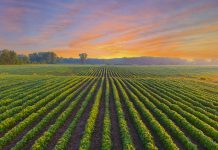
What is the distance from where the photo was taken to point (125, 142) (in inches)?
529

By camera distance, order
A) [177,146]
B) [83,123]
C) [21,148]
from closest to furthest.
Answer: [21,148] < [177,146] < [83,123]

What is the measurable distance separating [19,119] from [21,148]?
5.31 metres

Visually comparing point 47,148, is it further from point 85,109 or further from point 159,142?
point 85,109

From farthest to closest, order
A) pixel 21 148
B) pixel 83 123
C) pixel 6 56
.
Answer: pixel 6 56 → pixel 83 123 → pixel 21 148

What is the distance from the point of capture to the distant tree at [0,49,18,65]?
147 m

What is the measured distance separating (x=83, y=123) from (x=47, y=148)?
477cm

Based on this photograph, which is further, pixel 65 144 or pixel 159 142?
pixel 159 142

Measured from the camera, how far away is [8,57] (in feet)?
486

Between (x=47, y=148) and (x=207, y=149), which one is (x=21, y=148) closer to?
(x=47, y=148)

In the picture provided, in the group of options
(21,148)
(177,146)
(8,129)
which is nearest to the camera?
(21,148)

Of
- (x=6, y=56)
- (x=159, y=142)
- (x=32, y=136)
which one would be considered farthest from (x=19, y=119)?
(x=6, y=56)

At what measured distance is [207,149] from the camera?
44.1 feet

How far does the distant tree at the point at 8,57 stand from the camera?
147125 mm

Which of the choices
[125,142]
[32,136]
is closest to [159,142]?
[125,142]
